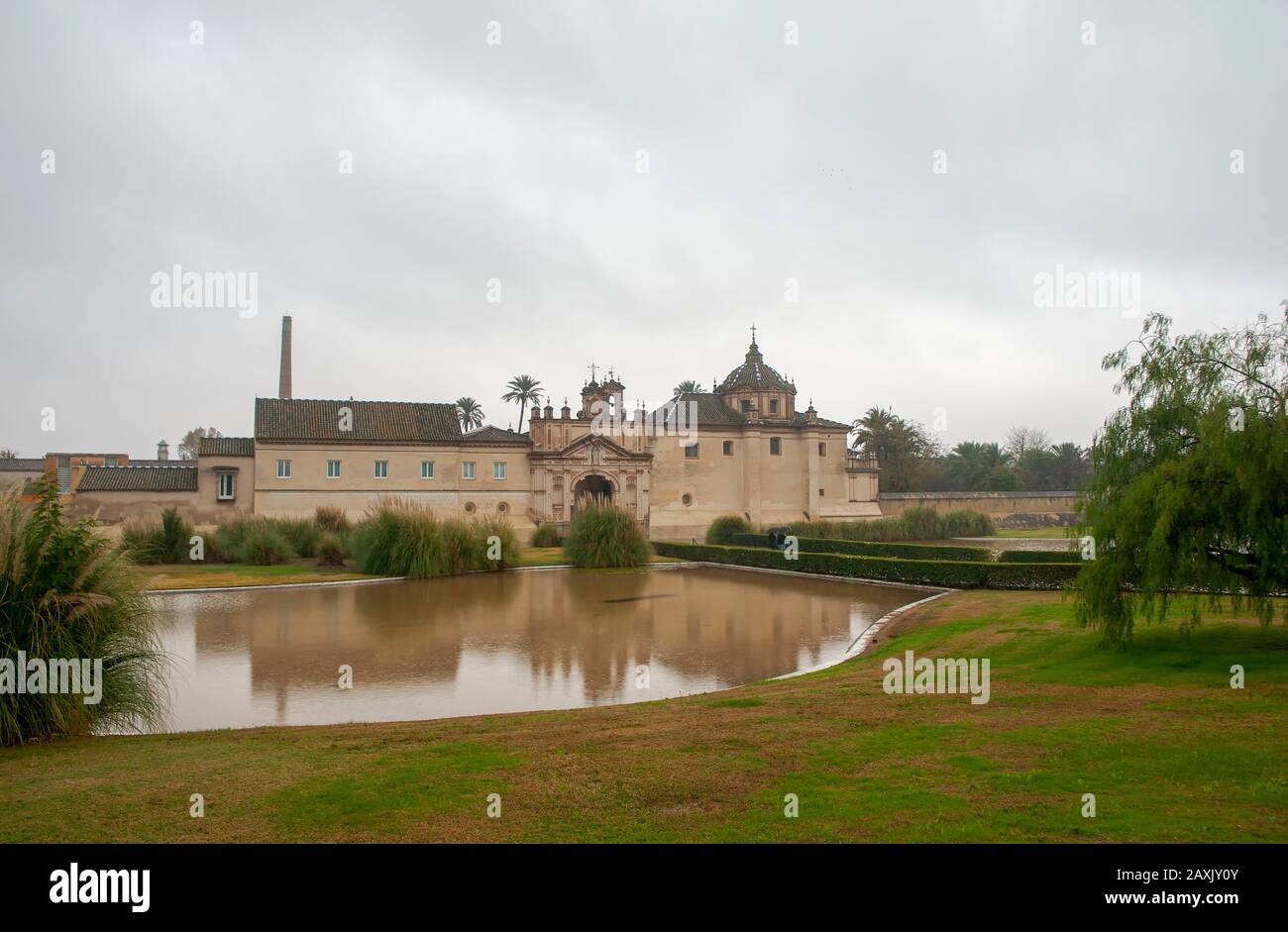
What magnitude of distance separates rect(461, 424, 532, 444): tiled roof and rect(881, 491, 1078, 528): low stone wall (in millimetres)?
24101

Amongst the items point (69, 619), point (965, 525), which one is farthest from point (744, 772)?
point (965, 525)

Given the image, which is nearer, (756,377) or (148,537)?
(148,537)

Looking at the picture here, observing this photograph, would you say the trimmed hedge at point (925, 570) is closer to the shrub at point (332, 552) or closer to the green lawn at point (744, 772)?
the green lawn at point (744, 772)

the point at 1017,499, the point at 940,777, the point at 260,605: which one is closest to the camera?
the point at 940,777

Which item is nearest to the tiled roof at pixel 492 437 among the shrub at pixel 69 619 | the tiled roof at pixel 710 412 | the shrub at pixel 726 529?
the tiled roof at pixel 710 412

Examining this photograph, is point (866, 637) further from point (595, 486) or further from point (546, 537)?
point (595, 486)

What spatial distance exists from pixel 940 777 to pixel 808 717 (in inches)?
87.5

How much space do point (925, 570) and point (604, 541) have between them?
11.2 metres

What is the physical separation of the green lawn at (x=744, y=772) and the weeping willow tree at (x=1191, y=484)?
1106 mm

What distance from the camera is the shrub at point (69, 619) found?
25.9 ft

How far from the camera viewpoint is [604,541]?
29.5m
